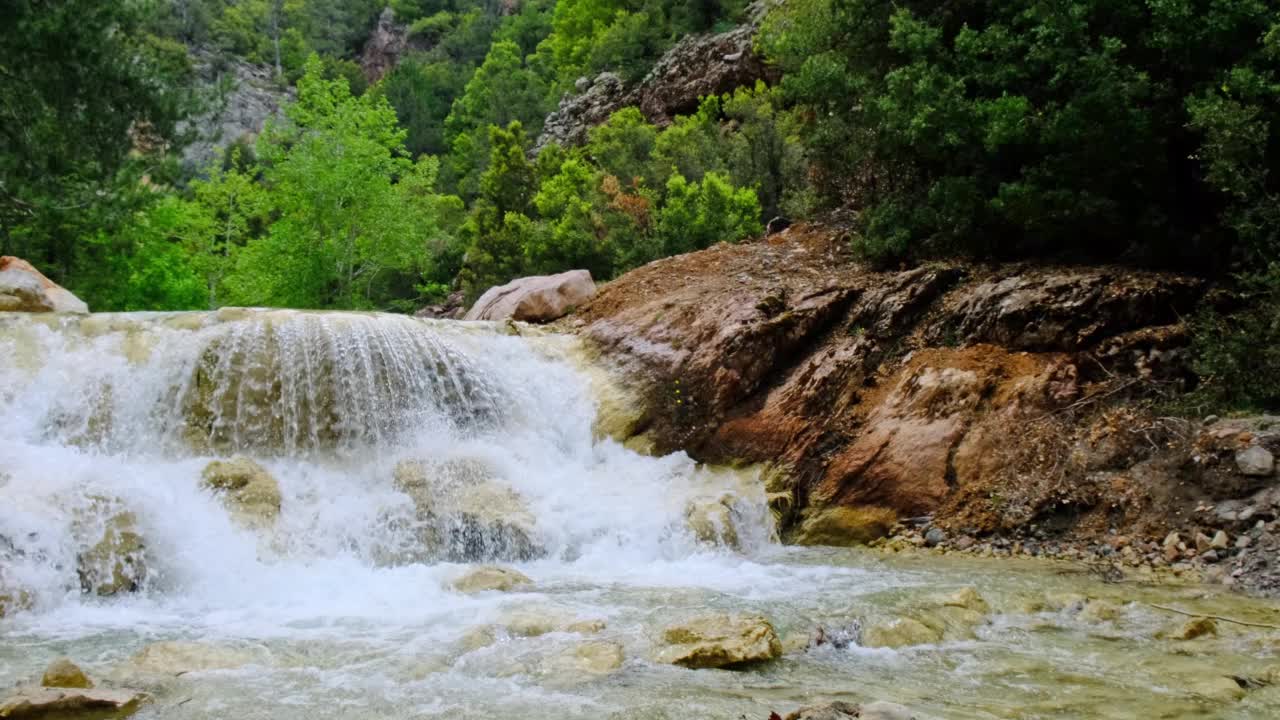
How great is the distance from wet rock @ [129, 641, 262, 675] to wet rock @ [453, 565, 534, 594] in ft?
6.80

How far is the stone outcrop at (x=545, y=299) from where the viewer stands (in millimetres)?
14758

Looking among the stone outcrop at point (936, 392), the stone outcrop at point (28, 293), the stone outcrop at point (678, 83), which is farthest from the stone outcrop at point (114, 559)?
the stone outcrop at point (678, 83)

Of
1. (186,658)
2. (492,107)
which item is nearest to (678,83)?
(492,107)

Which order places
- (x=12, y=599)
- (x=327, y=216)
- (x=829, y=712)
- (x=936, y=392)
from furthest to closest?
(x=327, y=216) < (x=936, y=392) < (x=12, y=599) < (x=829, y=712)

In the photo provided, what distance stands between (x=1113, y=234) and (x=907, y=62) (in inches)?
167

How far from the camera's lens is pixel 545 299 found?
48.7ft

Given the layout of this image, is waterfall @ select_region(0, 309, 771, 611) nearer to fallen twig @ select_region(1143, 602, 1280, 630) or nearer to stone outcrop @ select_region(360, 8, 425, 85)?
fallen twig @ select_region(1143, 602, 1280, 630)

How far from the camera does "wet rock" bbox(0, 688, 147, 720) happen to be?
3850 mm

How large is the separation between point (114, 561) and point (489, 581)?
3138 millimetres

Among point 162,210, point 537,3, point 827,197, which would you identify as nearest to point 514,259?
point 162,210

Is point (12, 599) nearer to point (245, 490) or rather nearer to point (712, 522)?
A: point (245, 490)

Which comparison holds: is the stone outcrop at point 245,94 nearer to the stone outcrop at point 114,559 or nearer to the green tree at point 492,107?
the green tree at point 492,107

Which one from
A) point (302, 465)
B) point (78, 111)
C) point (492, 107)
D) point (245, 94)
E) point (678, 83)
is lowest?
point (302, 465)

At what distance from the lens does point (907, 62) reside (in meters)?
13.1
